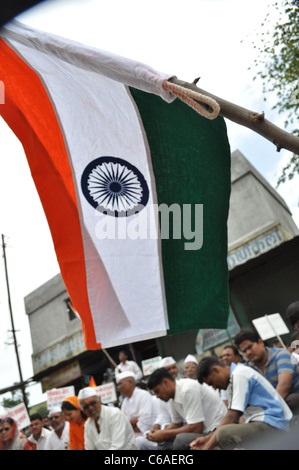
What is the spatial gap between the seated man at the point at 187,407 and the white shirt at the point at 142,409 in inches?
47.9

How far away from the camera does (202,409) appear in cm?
425

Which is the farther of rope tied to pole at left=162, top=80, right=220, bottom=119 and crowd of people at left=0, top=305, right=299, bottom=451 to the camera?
crowd of people at left=0, top=305, right=299, bottom=451

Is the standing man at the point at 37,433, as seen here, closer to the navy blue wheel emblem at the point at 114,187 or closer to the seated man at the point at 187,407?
the seated man at the point at 187,407

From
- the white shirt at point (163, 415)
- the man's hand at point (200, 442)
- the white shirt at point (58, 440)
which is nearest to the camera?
the man's hand at point (200, 442)

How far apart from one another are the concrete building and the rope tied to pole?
849 centimetres

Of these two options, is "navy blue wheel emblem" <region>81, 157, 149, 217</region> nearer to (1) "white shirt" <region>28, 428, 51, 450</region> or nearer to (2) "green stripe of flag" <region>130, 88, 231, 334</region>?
(2) "green stripe of flag" <region>130, 88, 231, 334</region>

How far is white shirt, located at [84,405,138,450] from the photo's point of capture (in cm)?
441

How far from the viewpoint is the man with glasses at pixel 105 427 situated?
174 inches

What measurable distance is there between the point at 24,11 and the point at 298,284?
9.86m

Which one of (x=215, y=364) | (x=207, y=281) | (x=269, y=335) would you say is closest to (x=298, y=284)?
(x=269, y=335)

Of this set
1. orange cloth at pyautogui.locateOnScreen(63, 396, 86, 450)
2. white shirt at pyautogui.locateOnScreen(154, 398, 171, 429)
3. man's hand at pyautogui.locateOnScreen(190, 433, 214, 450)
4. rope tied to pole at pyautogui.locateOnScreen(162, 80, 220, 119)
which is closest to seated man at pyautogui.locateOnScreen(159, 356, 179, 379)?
white shirt at pyautogui.locateOnScreen(154, 398, 171, 429)

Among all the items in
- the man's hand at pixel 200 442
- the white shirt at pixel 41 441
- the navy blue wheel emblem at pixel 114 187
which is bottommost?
the man's hand at pixel 200 442

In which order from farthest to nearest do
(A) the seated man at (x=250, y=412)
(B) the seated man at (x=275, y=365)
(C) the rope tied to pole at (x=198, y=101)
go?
(B) the seated man at (x=275, y=365) < (A) the seated man at (x=250, y=412) < (C) the rope tied to pole at (x=198, y=101)

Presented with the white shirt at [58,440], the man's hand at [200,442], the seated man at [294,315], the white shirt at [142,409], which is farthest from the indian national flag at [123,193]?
the white shirt at [58,440]
